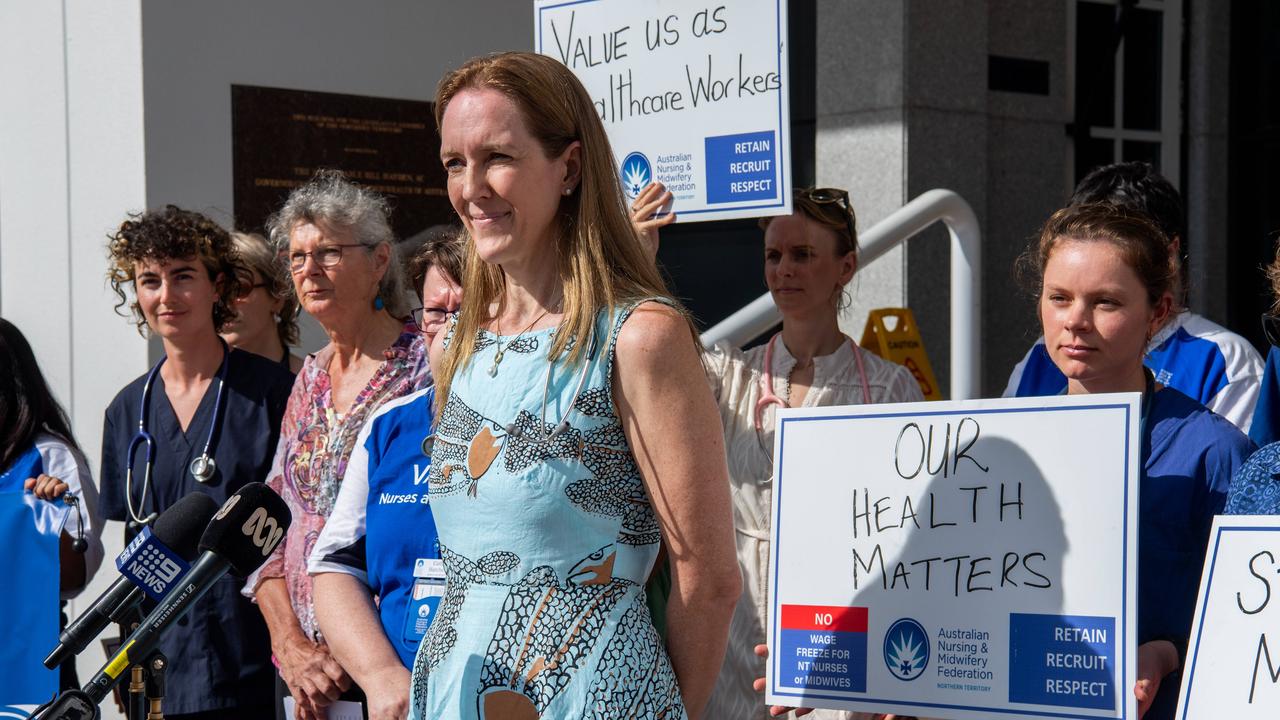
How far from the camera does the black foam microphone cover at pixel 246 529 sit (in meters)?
2.65

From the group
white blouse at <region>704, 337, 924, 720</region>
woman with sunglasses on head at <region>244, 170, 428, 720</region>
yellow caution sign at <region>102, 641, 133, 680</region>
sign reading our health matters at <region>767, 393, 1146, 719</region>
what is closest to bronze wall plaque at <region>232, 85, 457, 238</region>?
woman with sunglasses on head at <region>244, 170, 428, 720</region>

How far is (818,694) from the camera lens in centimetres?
269

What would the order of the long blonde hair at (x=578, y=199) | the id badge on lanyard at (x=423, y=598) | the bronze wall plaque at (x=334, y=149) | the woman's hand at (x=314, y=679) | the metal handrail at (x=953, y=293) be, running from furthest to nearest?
the bronze wall plaque at (x=334, y=149) → the metal handrail at (x=953, y=293) → the woman's hand at (x=314, y=679) → the id badge on lanyard at (x=423, y=598) → the long blonde hair at (x=578, y=199)

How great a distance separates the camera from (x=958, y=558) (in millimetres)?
2598

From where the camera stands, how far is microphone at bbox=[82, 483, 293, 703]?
2.49 metres

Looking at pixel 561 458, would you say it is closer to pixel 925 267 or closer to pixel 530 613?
pixel 530 613

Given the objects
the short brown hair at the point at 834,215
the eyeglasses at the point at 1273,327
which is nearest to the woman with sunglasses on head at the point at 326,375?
the short brown hair at the point at 834,215

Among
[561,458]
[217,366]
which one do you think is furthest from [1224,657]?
[217,366]

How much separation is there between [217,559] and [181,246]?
90.4 inches

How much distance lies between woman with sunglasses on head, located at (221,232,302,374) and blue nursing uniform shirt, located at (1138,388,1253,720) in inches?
146

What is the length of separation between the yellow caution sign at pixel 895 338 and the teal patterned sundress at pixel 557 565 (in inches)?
146

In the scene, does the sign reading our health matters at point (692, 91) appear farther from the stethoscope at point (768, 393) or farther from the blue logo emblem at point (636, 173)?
the stethoscope at point (768, 393)

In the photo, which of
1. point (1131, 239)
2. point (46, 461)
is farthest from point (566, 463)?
point (46, 461)

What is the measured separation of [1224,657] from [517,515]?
1.09 metres
